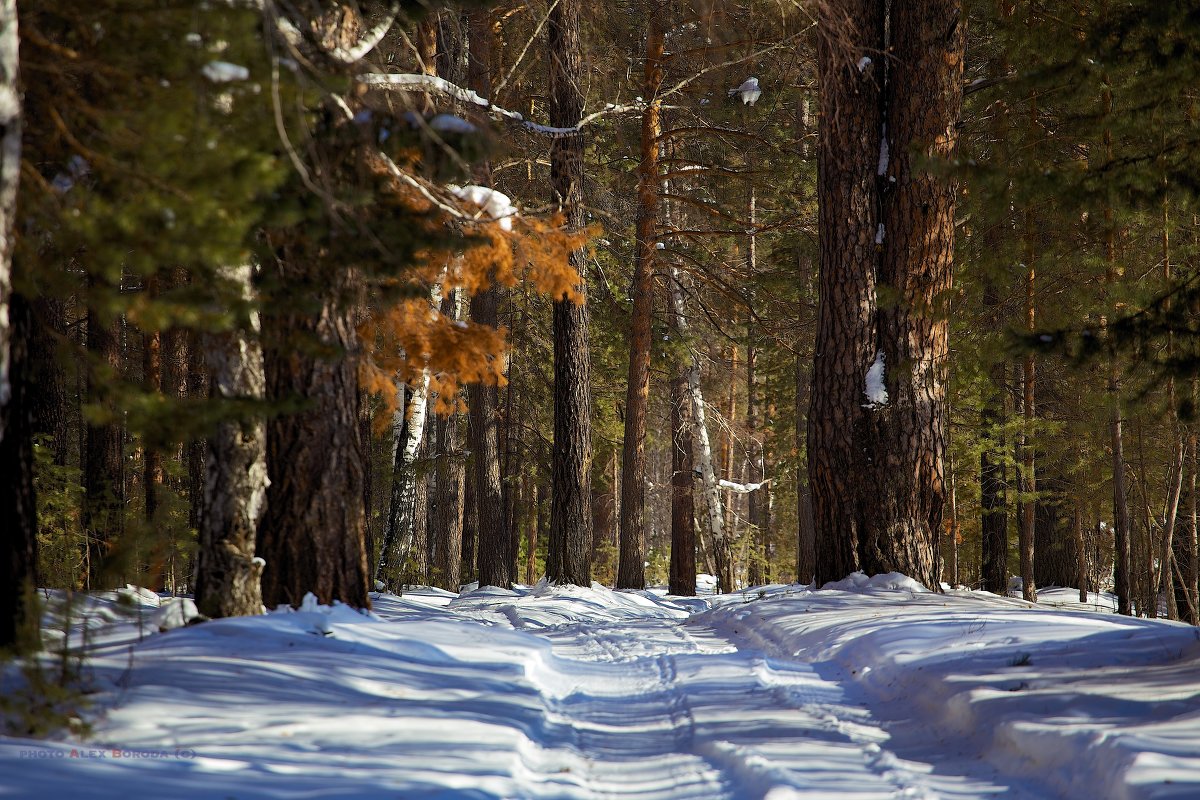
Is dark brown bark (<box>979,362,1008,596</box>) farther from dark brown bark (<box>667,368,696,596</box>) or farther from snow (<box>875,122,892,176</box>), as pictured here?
snow (<box>875,122,892,176</box>)

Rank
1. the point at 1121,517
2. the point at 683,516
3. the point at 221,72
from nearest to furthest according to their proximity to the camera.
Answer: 1. the point at 221,72
2. the point at 1121,517
3. the point at 683,516

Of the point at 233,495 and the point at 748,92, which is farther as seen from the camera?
the point at 748,92

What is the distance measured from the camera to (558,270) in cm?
853

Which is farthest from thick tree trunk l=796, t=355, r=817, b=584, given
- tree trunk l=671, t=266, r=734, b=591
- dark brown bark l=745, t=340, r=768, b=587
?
tree trunk l=671, t=266, r=734, b=591

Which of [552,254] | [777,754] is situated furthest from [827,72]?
[777,754]

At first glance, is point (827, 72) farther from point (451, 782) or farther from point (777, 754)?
point (451, 782)

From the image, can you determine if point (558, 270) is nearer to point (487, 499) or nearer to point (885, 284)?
point (885, 284)

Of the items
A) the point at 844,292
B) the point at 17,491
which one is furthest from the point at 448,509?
the point at 17,491

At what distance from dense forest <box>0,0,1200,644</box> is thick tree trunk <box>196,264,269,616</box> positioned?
0.08 feet

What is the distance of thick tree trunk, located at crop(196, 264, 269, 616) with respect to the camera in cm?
625

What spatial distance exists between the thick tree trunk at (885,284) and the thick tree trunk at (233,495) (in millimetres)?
6650

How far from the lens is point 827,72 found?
10602 mm

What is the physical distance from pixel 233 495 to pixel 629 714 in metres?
3.10

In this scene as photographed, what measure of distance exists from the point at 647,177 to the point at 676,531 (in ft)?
23.2
